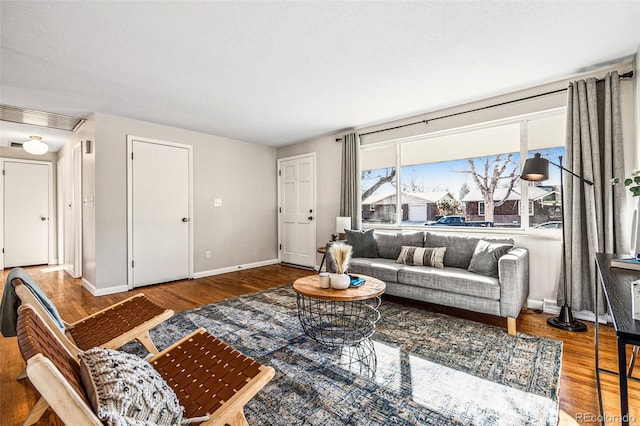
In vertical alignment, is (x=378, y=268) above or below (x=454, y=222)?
below

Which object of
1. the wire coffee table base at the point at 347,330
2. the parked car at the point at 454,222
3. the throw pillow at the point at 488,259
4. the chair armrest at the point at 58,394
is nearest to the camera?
the chair armrest at the point at 58,394

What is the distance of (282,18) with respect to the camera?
2039 millimetres

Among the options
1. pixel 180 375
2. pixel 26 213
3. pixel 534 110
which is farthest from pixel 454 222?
pixel 26 213

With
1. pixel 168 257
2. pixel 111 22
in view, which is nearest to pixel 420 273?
pixel 111 22

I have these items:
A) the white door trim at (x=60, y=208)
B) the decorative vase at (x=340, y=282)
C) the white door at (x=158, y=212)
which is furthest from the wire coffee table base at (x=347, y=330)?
the white door trim at (x=60, y=208)

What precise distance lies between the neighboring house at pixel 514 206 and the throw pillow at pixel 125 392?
3713 mm

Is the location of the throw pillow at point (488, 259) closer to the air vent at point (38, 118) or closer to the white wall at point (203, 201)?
the white wall at point (203, 201)

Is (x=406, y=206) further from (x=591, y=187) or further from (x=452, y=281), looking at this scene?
(x=591, y=187)

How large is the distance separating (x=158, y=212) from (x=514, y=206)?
16.0 feet

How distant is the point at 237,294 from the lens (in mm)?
3861

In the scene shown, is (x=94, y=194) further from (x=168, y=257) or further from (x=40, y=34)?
(x=40, y=34)

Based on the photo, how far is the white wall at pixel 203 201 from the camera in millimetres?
3943

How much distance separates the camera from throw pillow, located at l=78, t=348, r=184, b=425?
84 cm

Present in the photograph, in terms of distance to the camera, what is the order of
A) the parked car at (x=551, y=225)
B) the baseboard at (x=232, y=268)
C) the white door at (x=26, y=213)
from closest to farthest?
the parked car at (x=551, y=225) → the baseboard at (x=232, y=268) → the white door at (x=26, y=213)
